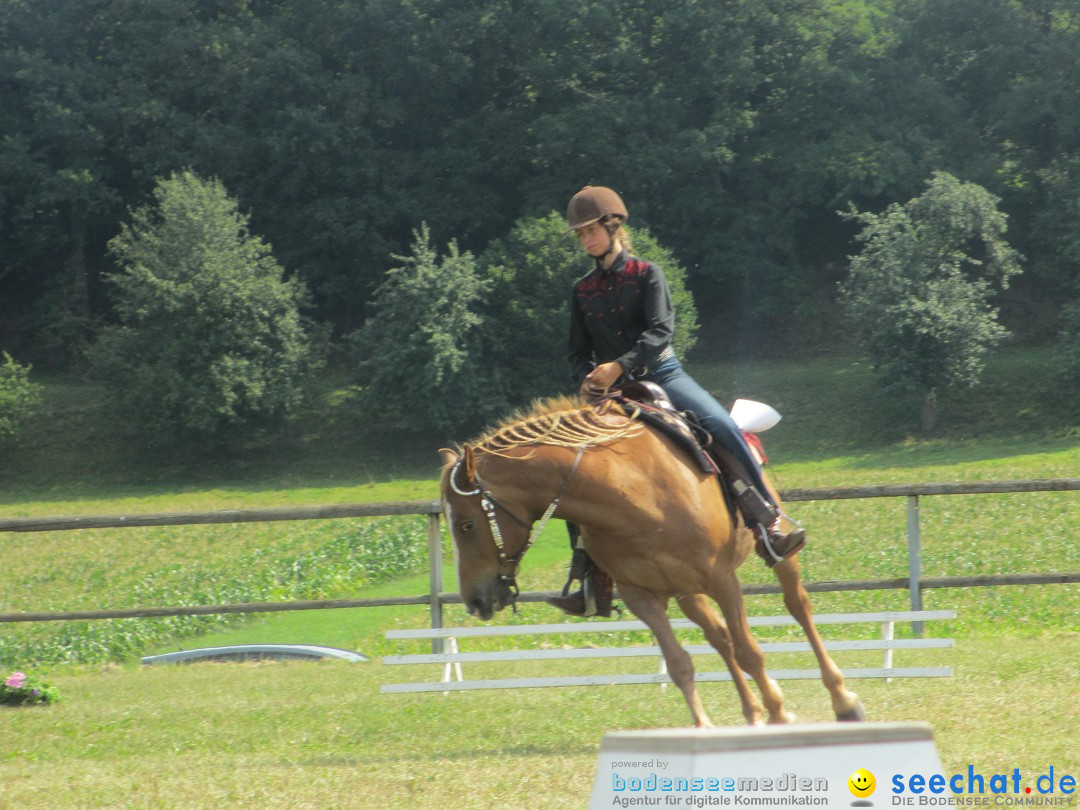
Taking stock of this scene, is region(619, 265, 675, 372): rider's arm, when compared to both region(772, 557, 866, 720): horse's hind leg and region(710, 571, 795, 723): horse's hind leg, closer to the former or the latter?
region(710, 571, 795, 723): horse's hind leg

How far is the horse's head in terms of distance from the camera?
5508 millimetres

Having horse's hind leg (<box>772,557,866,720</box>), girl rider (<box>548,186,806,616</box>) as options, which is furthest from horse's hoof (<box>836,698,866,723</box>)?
girl rider (<box>548,186,806,616</box>)

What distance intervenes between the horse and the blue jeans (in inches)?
9.2

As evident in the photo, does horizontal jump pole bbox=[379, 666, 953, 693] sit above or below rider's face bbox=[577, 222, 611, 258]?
below

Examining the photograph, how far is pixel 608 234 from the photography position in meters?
5.94

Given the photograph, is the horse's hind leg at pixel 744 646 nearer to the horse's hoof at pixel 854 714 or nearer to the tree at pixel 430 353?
the horse's hoof at pixel 854 714

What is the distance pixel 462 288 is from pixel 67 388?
52.4 ft

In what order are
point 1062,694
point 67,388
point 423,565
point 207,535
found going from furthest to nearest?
point 67,388 → point 207,535 → point 423,565 → point 1062,694

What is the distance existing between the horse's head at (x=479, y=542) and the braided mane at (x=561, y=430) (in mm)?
218

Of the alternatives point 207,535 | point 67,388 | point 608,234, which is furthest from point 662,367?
point 67,388

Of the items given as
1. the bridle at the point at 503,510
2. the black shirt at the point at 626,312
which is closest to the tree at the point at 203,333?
the black shirt at the point at 626,312

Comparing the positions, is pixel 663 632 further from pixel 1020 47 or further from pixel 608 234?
pixel 1020 47

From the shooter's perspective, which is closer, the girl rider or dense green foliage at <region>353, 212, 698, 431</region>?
the girl rider

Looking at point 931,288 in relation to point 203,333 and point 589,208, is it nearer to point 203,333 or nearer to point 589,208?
point 203,333
